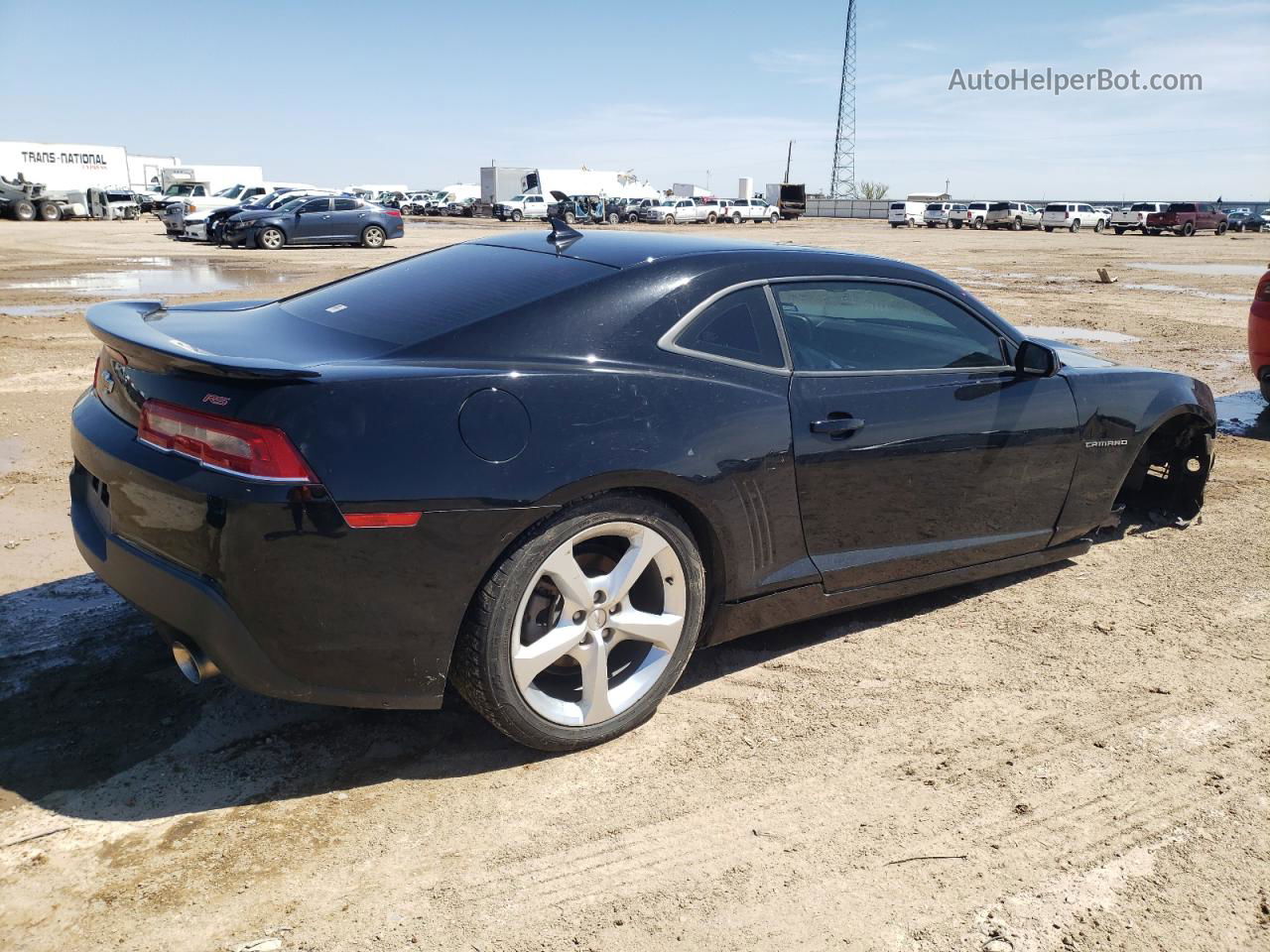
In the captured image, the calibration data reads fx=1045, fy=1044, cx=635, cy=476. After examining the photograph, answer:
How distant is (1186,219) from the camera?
173 feet

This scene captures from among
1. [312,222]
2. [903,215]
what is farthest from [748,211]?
[312,222]

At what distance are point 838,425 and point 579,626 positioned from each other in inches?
44.9

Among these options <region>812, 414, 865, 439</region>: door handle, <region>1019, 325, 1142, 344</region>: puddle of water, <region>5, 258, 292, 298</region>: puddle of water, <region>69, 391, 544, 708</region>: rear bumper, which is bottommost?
<region>5, 258, 292, 298</region>: puddle of water

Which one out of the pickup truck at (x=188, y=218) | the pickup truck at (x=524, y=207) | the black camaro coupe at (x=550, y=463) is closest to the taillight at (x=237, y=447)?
the black camaro coupe at (x=550, y=463)

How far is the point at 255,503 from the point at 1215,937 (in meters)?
2.43

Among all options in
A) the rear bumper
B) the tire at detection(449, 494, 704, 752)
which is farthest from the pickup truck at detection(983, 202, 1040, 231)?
the rear bumper

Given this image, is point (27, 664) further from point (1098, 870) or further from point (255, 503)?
point (1098, 870)

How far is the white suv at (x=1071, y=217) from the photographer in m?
57.7

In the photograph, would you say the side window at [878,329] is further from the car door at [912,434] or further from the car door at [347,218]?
the car door at [347,218]

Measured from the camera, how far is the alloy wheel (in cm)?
289

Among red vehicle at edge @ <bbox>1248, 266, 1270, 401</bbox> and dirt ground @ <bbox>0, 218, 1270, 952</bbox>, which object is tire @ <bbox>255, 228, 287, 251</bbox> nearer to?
red vehicle at edge @ <bbox>1248, 266, 1270, 401</bbox>

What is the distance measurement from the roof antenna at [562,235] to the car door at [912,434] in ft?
2.53

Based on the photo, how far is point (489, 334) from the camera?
2967 mm

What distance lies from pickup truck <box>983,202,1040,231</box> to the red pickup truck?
699 centimetres
